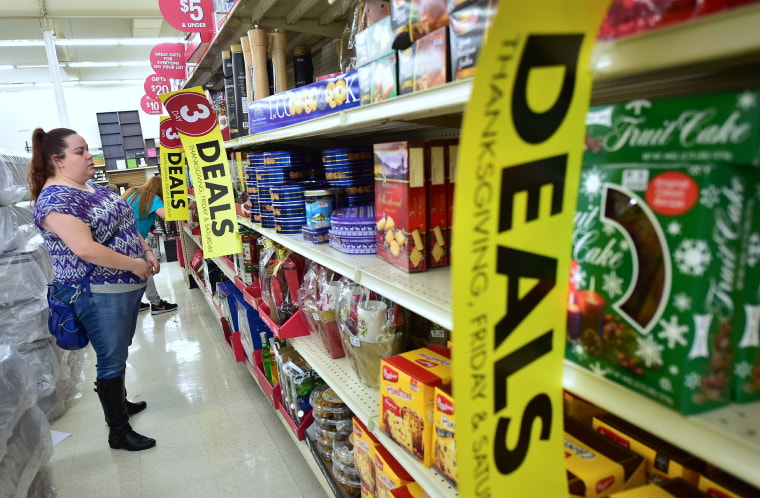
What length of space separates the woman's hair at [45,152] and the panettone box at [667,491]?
2797 millimetres

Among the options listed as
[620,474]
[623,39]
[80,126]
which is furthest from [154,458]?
[80,126]

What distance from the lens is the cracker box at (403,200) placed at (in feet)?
3.83

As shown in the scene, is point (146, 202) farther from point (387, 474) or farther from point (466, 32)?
point (466, 32)

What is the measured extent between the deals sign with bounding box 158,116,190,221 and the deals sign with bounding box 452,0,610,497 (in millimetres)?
2912

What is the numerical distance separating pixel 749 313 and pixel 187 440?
2.96 meters

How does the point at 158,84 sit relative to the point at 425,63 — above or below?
above

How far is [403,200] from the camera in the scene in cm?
119

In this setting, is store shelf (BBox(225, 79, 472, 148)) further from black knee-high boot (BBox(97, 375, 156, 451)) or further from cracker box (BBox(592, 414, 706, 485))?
black knee-high boot (BBox(97, 375, 156, 451))

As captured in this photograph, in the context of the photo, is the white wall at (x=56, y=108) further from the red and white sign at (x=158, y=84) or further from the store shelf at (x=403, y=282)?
the store shelf at (x=403, y=282)

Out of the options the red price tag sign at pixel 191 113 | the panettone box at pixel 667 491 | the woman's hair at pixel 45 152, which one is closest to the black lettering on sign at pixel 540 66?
the panettone box at pixel 667 491

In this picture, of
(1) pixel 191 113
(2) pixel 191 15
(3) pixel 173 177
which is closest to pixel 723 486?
(1) pixel 191 113

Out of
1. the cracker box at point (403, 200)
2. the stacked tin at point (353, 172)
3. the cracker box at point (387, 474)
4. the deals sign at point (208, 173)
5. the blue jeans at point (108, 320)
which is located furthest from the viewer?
the blue jeans at point (108, 320)

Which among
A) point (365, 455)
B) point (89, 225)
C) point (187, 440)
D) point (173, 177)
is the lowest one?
point (187, 440)

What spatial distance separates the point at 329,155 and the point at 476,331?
139cm
